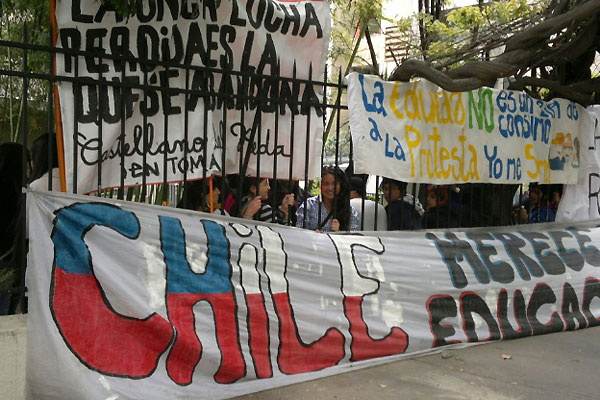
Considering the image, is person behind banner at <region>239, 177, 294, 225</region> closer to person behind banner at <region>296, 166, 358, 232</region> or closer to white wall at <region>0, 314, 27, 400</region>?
person behind banner at <region>296, 166, 358, 232</region>

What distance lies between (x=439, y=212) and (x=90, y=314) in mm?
3798

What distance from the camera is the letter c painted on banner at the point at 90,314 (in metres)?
3.94

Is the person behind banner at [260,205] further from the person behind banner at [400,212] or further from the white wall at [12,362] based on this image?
the white wall at [12,362]

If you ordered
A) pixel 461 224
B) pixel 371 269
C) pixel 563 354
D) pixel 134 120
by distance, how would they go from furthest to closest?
pixel 461 224
pixel 563 354
pixel 371 269
pixel 134 120

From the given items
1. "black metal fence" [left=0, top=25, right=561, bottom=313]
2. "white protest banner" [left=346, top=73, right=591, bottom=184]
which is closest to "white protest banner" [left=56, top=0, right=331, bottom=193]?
"black metal fence" [left=0, top=25, right=561, bottom=313]

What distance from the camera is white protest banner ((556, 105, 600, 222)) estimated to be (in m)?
7.52

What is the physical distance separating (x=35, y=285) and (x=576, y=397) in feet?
12.2

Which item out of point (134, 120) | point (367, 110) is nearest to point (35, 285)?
Answer: point (134, 120)

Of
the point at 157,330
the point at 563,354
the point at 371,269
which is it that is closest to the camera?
the point at 157,330

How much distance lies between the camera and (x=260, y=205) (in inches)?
222

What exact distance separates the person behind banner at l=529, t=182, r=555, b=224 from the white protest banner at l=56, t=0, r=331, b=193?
3475mm

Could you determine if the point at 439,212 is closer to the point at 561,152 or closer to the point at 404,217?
the point at 404,217

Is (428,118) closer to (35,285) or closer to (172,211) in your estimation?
(172,211)

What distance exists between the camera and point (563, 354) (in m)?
5.86
